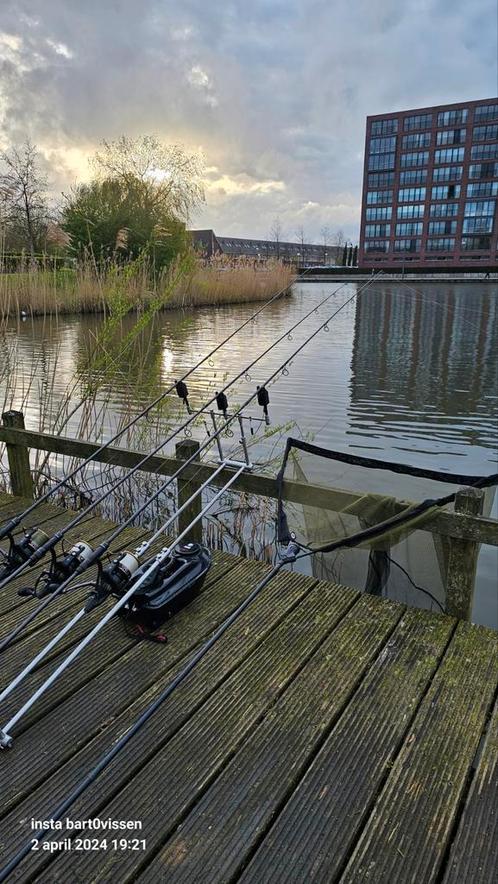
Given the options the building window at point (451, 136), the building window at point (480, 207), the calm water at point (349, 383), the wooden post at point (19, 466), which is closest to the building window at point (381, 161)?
the building window at point (451, 136)

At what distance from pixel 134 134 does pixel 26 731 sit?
718 inches

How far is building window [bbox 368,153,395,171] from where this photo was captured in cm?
7862

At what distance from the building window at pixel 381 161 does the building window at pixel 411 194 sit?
3.89 meters

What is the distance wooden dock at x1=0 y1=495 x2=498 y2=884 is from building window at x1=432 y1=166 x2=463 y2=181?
83515 mm

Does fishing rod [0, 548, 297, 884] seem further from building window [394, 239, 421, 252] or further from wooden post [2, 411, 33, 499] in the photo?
building window [394, 239, 421, 252]

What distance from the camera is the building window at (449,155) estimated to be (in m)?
73.8

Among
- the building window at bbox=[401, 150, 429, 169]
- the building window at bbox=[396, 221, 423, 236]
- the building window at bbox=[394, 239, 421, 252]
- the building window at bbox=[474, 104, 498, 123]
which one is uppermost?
the building window at bbox=[474, 104, 498, 123]

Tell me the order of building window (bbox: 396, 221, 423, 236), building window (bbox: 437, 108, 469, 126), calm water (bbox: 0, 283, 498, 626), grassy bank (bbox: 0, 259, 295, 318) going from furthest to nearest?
building window (bbox: 396, 221, 423, 236) → building window (bbox: 437, 108, 469, 126) → calm water (bbox: 0, 283, 498, 626) → grassy bank (bbox: 0, 259, 295, 318)

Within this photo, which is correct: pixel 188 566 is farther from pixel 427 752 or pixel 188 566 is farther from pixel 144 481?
pixel 144 481

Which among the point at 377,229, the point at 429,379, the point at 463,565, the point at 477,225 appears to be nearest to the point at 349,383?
the point at 429,379

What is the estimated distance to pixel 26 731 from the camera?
6.64ft

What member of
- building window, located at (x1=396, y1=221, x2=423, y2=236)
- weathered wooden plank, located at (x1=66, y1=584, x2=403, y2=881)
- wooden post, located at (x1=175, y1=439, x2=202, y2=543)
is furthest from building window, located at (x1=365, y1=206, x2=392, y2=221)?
weathered wooden plank, located at (x1=66, y1=584, x2=403, y2=881)

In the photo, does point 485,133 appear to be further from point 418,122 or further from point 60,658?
point 60,658

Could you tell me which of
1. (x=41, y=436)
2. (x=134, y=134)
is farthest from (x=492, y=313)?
(x=41, y=436)
